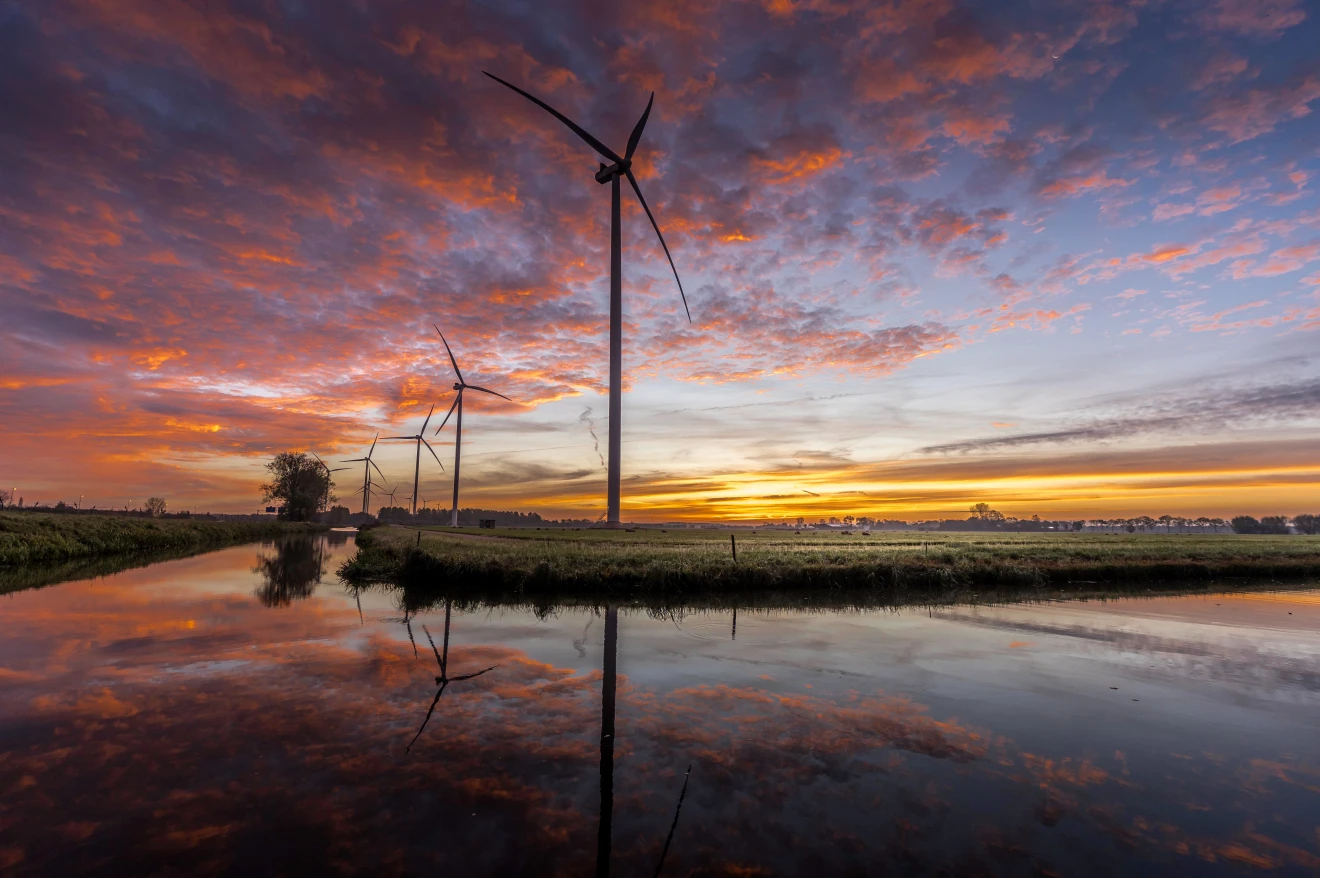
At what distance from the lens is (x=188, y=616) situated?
15.6 m

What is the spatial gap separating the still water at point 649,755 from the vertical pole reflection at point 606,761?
4 centimetres

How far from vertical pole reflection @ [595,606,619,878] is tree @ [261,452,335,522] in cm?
14854

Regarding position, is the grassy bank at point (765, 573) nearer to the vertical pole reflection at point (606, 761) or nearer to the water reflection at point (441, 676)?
the water reflection at point (441, 676)

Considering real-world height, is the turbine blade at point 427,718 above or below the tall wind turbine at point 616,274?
below

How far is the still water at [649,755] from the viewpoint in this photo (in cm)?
473

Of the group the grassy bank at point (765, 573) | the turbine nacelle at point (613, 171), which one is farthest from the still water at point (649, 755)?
the turbine nacelle at point (613, 171)

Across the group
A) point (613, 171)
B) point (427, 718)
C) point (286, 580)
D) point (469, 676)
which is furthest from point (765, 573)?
point (613, 171)

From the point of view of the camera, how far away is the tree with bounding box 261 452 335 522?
446 feet

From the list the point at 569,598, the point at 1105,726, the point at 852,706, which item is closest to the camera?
the point at 1105,726

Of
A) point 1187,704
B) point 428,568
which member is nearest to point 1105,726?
point 1187,704

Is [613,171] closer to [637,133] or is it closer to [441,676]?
[637,133]

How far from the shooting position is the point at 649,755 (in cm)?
663

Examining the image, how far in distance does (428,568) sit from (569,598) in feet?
27.4

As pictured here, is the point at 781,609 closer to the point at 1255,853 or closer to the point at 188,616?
the point at 1255,853
